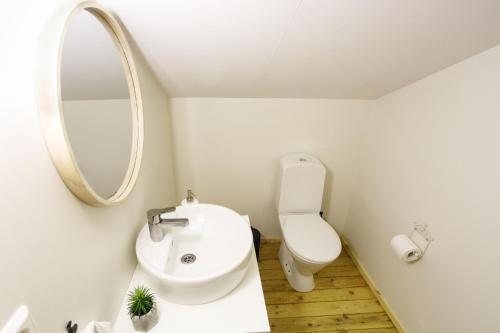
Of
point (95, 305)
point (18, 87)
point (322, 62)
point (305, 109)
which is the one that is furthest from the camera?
point (305, 109)

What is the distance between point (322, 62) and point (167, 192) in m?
1.25

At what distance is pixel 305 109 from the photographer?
5.63ft

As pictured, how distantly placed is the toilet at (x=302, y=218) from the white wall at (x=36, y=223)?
1137 mm

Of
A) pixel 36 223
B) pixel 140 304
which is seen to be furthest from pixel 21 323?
pixel 140 304

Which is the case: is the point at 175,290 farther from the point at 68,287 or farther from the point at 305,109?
the point at 305,109

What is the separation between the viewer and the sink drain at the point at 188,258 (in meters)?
1.02

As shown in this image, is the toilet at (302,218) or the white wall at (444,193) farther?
the toilet at (302,218)

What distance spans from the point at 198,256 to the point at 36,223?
0.68 m

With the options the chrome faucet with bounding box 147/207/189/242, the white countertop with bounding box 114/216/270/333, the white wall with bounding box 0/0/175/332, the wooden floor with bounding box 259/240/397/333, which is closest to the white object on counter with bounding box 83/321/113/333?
the white wall with bounding box 0/0/175/332

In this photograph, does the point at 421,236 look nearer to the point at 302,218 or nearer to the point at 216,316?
the point at 302,218

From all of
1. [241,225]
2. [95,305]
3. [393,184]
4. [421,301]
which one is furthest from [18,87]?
[421,301]

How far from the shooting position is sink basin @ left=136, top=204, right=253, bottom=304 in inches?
30.5

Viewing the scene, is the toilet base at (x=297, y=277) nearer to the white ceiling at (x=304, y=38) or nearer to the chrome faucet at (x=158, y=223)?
the chrome faucet at (x=158, y=223)

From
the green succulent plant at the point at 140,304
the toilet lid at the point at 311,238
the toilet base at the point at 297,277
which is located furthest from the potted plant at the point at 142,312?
the toilet base at the point at 297,277
